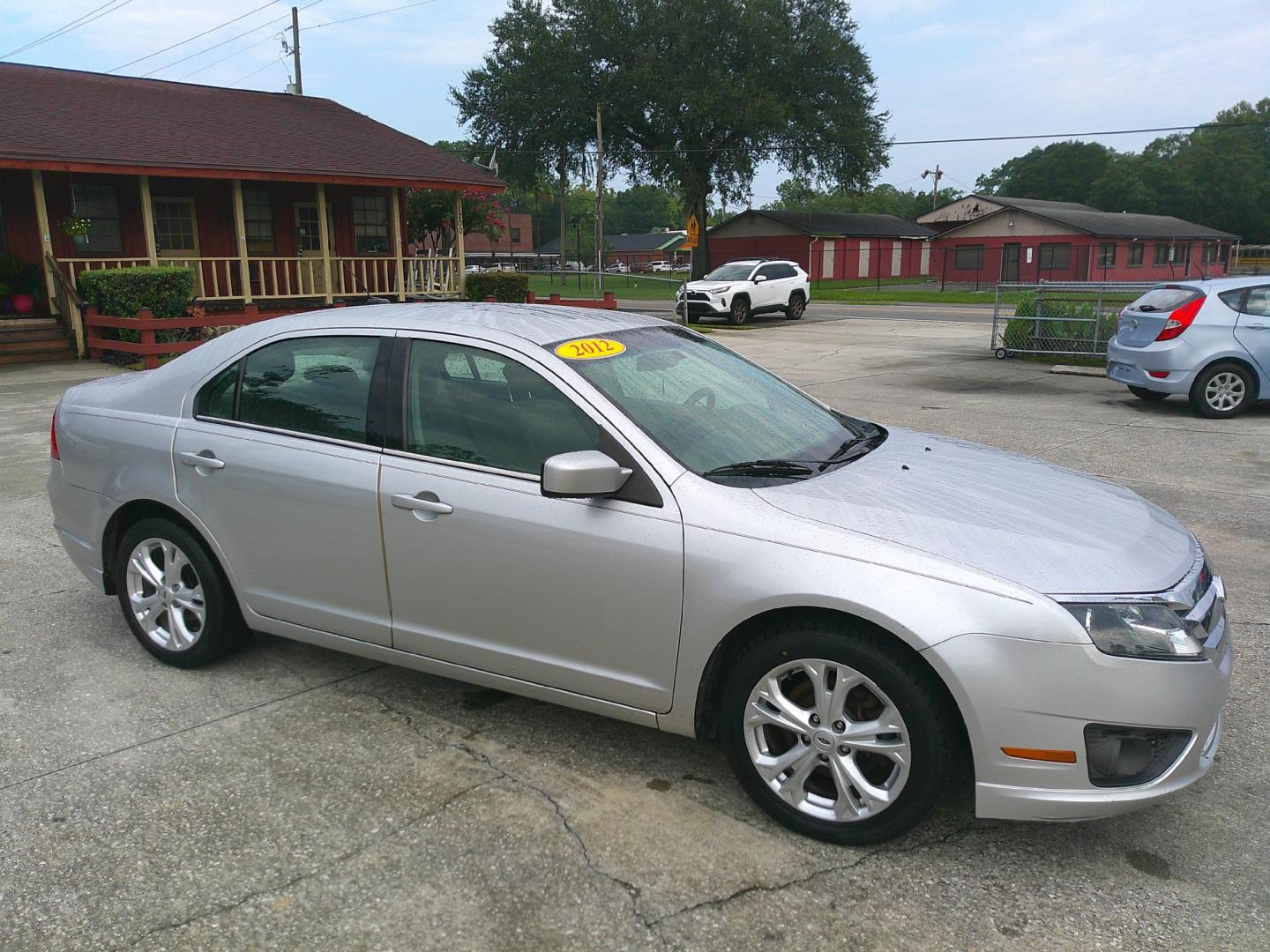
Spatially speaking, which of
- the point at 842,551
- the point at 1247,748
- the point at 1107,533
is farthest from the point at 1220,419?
the point at 842,551

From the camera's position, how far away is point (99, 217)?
1912cm

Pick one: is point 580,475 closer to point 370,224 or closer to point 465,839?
point 465,839

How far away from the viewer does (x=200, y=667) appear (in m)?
4.30

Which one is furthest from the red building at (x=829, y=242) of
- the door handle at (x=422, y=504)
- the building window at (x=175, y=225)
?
the door handle at (x=422, y=504)

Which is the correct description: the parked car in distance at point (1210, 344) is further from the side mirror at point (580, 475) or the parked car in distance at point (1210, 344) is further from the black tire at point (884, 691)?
the side mirror at point (580, 475)

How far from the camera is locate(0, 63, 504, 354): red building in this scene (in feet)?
58.2

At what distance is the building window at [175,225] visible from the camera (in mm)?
20125

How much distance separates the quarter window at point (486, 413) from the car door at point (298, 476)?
0.18m

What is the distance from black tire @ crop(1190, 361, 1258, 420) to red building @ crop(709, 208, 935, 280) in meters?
45.2

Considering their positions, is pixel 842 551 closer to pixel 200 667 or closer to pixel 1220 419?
pixel 200 667

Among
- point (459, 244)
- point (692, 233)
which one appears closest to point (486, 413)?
point (459, 244)

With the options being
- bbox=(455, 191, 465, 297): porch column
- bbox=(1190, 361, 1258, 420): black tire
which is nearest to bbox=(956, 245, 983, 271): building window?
bbox=(455, 191, 465, 297): porch column

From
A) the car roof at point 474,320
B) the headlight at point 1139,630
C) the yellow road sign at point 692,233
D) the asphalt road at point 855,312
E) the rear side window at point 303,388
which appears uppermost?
the yellow road sign at point 692,233

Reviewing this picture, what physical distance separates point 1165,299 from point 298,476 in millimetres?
10456
